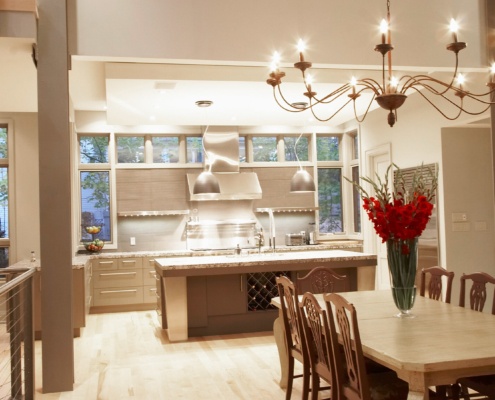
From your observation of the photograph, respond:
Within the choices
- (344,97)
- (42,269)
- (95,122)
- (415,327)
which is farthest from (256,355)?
(95,122)

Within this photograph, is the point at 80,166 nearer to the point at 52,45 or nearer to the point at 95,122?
the point at 95,122

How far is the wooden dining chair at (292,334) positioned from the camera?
3615 millimetres

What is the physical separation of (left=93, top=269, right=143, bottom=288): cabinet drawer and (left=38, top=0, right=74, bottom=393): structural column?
372cm

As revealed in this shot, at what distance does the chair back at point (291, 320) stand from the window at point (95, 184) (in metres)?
5.46

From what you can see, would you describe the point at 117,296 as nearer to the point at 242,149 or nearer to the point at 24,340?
the point at 242,149

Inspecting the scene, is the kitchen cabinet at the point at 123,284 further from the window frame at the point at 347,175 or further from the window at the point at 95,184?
the window frame at the point at 347,175

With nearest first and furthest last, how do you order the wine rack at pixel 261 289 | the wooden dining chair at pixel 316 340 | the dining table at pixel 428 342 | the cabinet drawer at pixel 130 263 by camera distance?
the dining table at pixel 428 342 < the wooden dining chair at pixel 316 340 < the wine rack at pixel 261 289 < the cabinet drawer at pixel 130 263

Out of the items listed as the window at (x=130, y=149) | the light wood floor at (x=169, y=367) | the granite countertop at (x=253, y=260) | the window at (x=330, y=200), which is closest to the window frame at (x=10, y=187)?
the window at (x=130, y=149)

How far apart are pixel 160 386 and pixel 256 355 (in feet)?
3.95

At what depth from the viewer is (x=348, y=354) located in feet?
9.52

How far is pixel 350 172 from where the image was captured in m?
9.69

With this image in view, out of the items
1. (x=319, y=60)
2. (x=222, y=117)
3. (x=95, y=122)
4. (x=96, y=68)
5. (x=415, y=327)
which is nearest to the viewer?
(x=415, y=327)

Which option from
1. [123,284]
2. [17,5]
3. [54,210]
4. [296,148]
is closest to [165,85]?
[17,5]

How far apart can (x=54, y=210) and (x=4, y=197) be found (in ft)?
14.0
